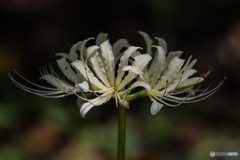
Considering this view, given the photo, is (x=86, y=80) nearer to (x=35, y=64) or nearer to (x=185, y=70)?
(x=185, y=70)

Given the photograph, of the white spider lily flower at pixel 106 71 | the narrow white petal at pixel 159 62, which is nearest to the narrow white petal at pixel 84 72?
the white spider lily flower at pixel 106 71

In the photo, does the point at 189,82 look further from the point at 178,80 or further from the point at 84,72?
the point at 84,72

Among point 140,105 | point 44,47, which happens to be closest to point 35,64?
point 44,47

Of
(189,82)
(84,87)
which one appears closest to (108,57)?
(84,87)

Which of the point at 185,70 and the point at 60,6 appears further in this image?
the point at 60,6

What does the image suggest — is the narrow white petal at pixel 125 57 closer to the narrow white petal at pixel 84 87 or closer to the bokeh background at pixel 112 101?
the narrow white petal at pixel 84 87

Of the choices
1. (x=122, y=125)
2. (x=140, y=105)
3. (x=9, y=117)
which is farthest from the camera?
(x=140, y=105)

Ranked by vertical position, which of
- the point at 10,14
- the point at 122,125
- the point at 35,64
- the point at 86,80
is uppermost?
the point at 10,14
